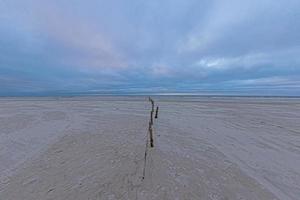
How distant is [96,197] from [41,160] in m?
3.13

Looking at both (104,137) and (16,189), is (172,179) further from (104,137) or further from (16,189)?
(104,137)

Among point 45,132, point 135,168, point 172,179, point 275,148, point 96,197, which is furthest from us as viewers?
point 45,132

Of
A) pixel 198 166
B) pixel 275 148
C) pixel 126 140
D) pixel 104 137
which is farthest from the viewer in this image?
pixel 104 137

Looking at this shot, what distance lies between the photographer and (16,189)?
14.7ft

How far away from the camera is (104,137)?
349 inches

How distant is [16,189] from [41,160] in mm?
1742

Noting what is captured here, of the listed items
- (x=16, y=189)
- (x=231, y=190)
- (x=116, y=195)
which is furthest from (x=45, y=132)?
(x=231, y=190)

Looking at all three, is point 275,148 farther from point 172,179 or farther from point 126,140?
point 126,140

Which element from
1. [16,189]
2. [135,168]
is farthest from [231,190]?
[16,189]

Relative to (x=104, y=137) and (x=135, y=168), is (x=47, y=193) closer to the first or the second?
(x=135, y=168)

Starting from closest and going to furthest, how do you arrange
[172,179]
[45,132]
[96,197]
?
[96,197] → [172,179] → [45,132]

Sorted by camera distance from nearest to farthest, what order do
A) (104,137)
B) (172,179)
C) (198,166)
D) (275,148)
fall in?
(172,179)
(198,166)
(275,148)
(104,137)

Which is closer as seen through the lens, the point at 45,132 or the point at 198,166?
the point at 198,166

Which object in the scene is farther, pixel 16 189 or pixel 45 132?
pixel 45 132
